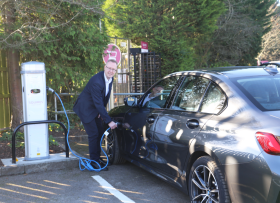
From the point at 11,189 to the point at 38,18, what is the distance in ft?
14.0

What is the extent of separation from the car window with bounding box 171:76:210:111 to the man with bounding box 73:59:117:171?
4.34 ft

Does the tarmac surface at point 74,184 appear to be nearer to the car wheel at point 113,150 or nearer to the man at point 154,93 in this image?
the car wheel at point 113,150

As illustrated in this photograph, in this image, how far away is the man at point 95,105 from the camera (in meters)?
4.74

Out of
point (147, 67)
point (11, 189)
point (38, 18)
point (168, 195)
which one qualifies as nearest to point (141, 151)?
point (168, 195)

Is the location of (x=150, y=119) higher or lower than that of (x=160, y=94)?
lower

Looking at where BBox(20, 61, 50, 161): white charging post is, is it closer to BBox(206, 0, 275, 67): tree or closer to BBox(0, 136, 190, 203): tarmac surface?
BBox(0, 136, 190, 203): tarmac surface

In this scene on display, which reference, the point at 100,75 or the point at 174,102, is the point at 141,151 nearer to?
the point at 174,102

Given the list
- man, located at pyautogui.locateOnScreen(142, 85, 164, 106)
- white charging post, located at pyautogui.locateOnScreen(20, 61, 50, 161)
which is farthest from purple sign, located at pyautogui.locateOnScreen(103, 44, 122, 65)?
man, located at pyautogui.locateOnScreen(142, 85, 164, 106)

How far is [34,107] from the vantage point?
16.6ft

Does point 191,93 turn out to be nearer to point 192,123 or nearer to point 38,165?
point 192,123

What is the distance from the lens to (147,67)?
13.6 metres

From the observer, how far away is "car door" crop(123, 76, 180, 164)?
4.07 m

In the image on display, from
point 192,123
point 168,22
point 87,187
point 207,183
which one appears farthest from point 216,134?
point 168,22

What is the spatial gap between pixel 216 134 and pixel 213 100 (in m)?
0.47
